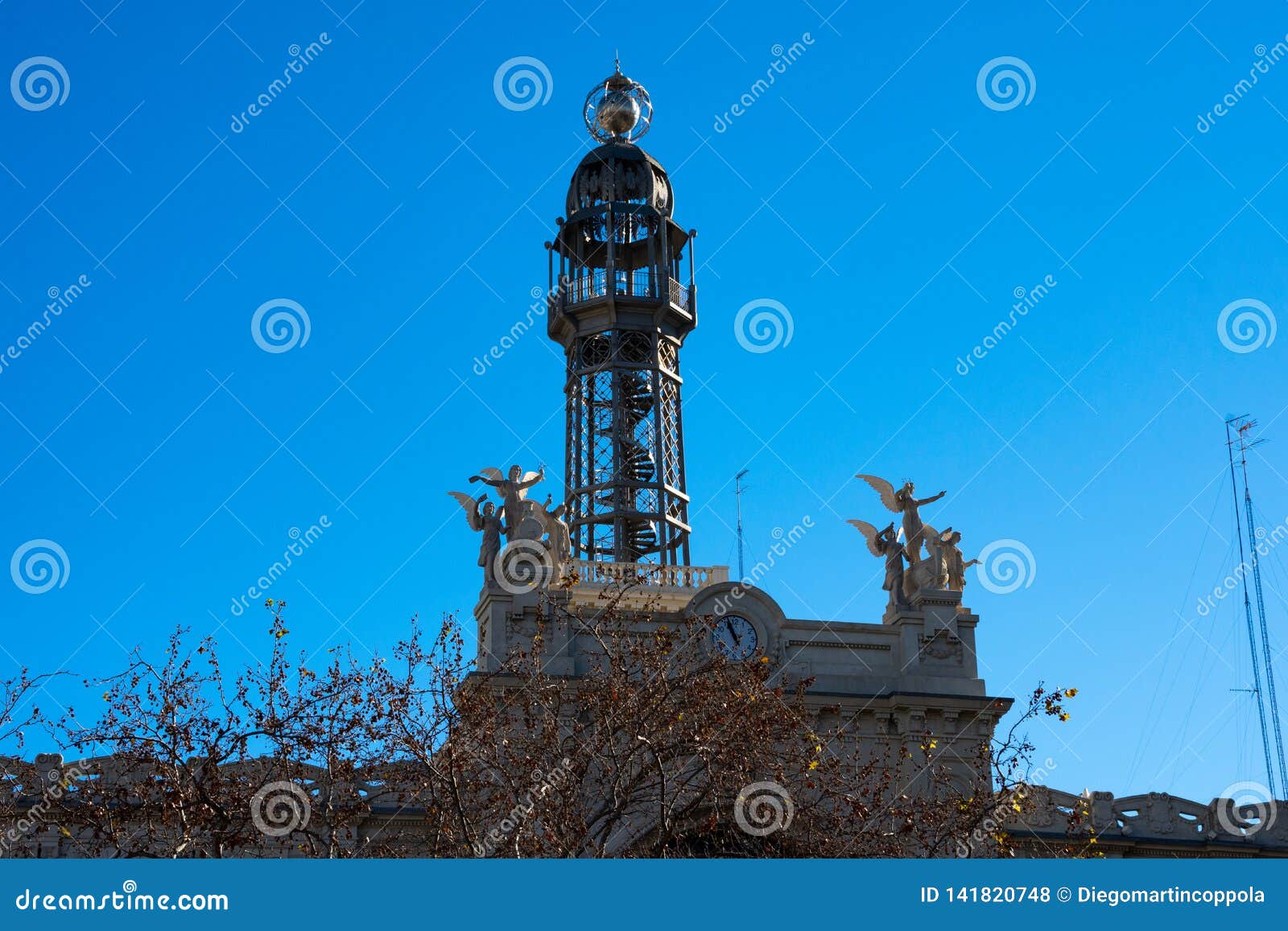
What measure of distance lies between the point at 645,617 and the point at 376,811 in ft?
25.9

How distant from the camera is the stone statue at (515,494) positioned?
45406mm

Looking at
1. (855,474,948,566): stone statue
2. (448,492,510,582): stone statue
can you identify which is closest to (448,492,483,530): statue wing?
(448,492,510,582): stone statue

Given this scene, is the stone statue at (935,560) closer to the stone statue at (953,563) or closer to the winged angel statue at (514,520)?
the stone statue at (953,563)

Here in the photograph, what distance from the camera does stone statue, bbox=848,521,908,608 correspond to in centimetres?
4709

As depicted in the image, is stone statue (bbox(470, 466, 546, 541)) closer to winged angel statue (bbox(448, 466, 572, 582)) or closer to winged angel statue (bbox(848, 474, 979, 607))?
winged angel statue (bbox(448, 466, 572, 582))

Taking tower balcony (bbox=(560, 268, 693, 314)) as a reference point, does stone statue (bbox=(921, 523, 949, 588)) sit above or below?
below

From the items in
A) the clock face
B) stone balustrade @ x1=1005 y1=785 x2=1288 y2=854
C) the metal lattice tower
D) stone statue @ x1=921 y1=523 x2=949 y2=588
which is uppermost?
the metal lattice tower

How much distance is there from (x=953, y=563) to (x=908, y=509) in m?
1.92

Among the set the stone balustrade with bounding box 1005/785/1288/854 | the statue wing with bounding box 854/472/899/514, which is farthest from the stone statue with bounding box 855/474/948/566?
the stone balustrade with bounding box 1005/785/1288/854

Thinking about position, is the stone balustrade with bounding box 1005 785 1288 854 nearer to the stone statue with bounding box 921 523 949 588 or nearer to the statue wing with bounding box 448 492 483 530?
the stone statue with bounding box 921 523 949 588

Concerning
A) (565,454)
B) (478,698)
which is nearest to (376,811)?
(478,698)

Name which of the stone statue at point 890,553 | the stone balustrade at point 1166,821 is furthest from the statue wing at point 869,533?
the stone balustrade at point 1166,821

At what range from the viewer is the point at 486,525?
1806 inches

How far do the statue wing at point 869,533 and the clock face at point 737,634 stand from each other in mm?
4961
